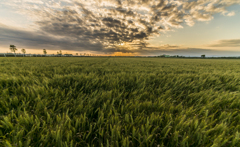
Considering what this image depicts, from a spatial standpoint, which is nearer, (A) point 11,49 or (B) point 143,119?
(B) point 143,119

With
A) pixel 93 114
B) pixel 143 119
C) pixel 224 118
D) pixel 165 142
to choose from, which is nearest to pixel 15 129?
pixel 93 114


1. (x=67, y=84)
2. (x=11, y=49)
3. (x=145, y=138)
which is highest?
(x=11, y=49)

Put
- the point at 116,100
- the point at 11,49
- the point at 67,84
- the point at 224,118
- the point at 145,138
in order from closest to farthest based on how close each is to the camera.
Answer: the point at 145,138 → the point at 224,118 → the point at 116,100 → the point at 67,84 → the point at 11,49

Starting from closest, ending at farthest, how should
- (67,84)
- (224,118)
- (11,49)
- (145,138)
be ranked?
1. (145,138)
2. (224,118)
3. (67,84)
4. (11,49)

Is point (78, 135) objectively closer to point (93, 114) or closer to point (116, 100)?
point (93, 114)

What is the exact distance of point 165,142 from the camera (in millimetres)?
893

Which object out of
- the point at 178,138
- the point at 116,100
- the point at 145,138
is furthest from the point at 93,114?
the point at 178,138

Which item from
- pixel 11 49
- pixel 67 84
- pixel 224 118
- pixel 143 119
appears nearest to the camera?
pixel 143 119

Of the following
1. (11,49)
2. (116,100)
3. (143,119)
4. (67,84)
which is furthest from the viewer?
(11,49)

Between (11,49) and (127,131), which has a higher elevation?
(11,49)

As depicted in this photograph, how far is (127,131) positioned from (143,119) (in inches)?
10.5

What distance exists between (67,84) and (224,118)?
2.99 m

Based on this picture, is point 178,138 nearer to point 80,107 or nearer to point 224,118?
point 224,118

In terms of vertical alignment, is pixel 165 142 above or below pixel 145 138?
below
